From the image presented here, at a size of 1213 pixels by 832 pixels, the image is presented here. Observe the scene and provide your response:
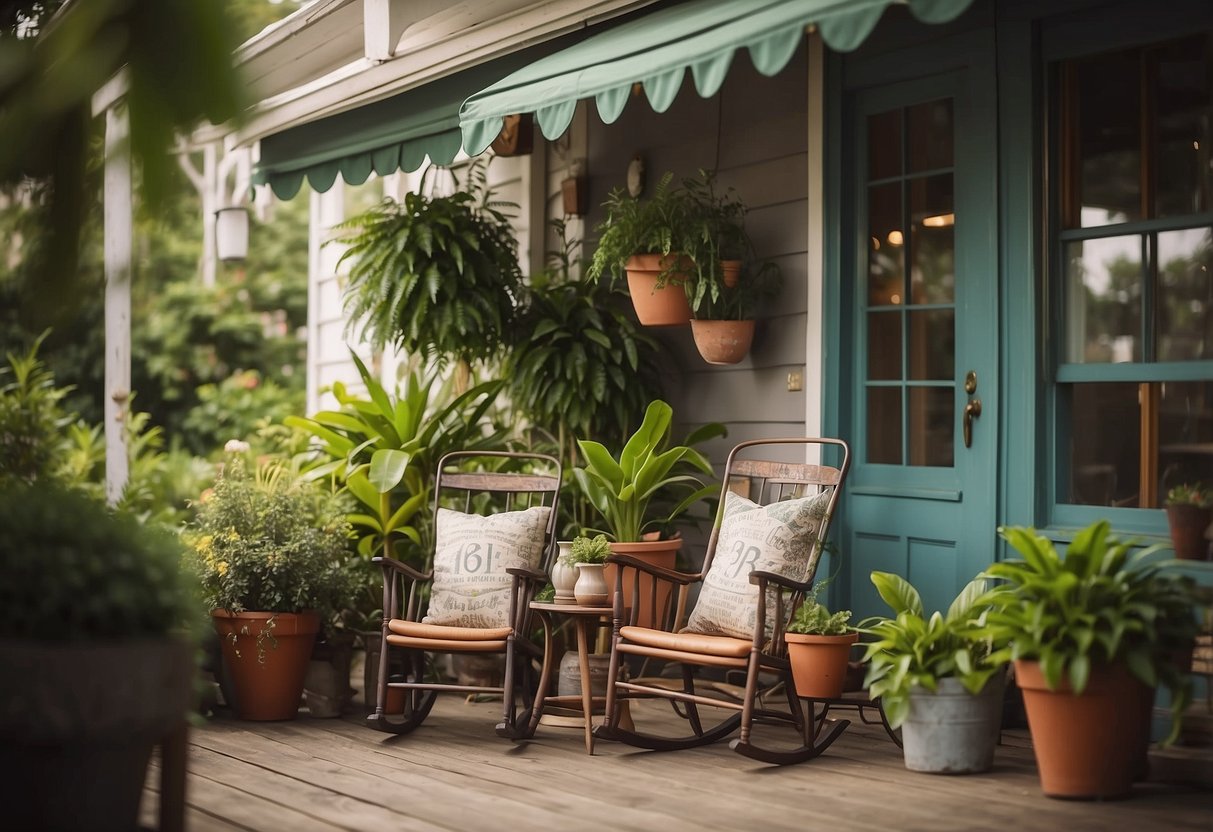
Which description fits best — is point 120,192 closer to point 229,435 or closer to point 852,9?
point 852,9

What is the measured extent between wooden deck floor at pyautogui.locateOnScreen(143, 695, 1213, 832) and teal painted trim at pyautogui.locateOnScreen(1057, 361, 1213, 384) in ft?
4.00

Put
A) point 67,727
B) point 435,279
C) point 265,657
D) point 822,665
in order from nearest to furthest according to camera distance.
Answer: point 67,727 < point 822,665 < point 265,657 < point 435,279

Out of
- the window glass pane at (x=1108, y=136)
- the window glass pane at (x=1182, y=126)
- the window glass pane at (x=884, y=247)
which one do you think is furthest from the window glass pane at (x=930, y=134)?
the window glass pane at (x=1182, y=126)

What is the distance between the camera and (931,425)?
190 inches

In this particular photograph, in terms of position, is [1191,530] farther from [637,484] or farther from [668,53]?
[668,53]

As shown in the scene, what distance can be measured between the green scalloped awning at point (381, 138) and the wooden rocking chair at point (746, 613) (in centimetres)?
181

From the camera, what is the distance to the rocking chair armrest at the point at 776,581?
3.93m

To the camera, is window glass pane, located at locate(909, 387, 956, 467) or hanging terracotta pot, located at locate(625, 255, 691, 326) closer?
window glass pane, located at locate(909, 387, 956, 467)

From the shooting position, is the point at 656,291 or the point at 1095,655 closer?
the point at 1095,655

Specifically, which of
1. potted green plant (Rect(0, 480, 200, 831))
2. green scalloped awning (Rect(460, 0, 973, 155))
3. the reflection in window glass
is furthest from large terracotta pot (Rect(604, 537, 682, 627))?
potted green plant (Rect(0, 480, 200, 831))

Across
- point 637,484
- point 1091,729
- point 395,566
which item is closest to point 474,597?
point 395,566

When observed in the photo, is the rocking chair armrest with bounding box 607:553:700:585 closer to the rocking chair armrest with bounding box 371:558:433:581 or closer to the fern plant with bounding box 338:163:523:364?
the rocking chair armrest with bounding box 371:558:433:581

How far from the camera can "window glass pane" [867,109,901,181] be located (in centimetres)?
495

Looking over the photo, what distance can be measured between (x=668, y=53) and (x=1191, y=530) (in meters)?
2.11
